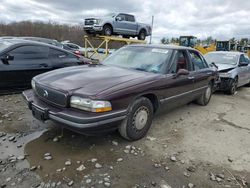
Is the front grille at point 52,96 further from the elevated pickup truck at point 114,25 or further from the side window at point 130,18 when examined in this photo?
the side window at point 130,18

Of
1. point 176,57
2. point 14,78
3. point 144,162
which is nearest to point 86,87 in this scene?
point 144,162

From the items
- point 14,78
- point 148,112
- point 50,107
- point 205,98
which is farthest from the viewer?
point 205,98

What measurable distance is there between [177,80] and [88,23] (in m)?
12.3

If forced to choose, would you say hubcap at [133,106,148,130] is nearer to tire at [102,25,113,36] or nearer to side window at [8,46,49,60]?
side window at [8,46,49,60]

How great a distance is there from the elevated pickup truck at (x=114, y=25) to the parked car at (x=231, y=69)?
796 centimetres

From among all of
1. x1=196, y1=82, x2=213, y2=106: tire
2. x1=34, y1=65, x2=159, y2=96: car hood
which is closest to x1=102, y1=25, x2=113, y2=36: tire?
x1=196, y1=82, x2=213, y2=106: tire

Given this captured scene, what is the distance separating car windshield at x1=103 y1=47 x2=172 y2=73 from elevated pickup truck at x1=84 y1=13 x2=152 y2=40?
35.3 ft

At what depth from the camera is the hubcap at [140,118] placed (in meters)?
3.71

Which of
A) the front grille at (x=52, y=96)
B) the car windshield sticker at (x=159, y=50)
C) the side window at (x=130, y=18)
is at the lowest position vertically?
the front grille at (x=52, y=96)

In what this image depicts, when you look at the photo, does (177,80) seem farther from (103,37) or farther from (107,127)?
(103,37)

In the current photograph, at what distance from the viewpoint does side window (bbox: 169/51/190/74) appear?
14.6ft

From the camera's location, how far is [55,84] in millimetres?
3457

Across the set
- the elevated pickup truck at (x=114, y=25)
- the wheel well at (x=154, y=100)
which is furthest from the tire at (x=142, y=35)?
the wheel well at (x=154, y=100)

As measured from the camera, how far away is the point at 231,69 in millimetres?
8031
